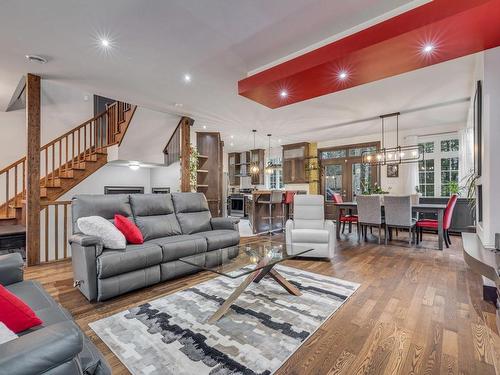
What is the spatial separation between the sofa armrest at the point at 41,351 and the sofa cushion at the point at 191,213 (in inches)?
115

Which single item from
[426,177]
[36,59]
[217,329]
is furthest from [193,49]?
[426,177]

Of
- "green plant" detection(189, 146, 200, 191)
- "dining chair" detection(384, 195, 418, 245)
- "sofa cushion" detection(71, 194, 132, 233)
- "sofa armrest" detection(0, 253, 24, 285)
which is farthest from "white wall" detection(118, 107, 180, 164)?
"dining chair" detection(384, 195, 418, 245)

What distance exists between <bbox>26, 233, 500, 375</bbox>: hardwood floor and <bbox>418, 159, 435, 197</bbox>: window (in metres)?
3.43

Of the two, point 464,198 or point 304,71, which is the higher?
point 304,71

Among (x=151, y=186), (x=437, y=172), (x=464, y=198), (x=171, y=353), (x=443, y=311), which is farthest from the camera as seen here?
(x=151, y=186)

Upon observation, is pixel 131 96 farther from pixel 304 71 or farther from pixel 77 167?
pixel 304 71

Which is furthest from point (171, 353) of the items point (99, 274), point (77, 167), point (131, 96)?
point (77, 167)

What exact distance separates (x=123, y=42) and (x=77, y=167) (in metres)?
3.43

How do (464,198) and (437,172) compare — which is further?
(437,172)

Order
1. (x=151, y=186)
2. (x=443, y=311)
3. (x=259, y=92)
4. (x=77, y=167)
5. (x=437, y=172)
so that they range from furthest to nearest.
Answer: (x=151, y=186) → (x=437, y=172) → (x=77, y=167) → (x=259, y=92) → (x=443, y=311)

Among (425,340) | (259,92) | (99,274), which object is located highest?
(259,92)

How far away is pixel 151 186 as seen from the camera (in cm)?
732

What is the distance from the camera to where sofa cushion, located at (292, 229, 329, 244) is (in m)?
3.85

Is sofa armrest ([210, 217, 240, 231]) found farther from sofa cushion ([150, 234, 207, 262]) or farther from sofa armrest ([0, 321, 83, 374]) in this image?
sofa armrest ([0, 321, 83, 374])
